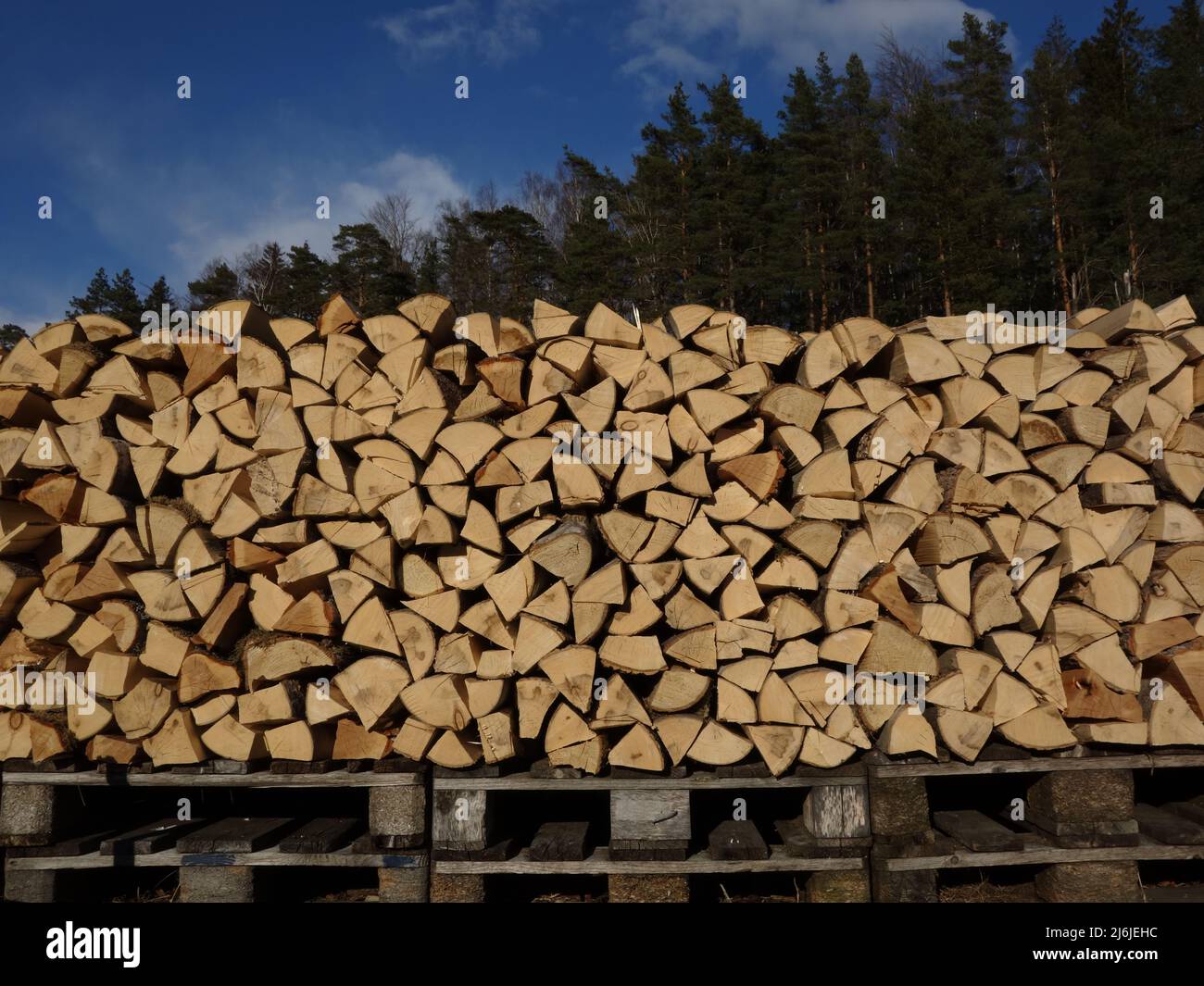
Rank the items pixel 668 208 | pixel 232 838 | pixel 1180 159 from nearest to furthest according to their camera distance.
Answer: pixel 232 838
pixel 1180 159
pixel 668 208

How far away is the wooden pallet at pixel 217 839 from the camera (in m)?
2.98

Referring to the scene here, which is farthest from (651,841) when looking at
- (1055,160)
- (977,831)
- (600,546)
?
(1055,160)

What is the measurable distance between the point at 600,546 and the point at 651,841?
1.17m

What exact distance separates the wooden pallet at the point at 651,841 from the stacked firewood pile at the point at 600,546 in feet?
0.34

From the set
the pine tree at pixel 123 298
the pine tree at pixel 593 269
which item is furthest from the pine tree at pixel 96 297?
the pine tree at pixel 593 269

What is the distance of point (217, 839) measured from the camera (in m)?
3.03

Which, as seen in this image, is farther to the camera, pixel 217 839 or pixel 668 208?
pixel 668 208

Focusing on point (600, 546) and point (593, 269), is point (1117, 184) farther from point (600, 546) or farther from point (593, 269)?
point (600, 546)

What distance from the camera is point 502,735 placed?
2934 mm

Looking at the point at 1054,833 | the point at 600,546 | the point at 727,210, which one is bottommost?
the point at 1054,833

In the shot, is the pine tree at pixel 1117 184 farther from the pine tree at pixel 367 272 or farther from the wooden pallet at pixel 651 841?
the pine tree at pixel 367 272
